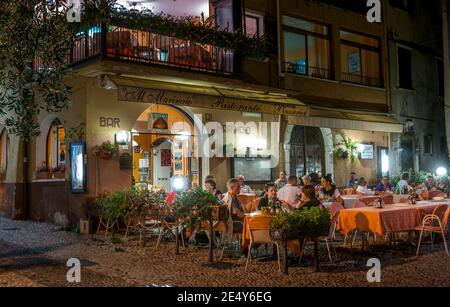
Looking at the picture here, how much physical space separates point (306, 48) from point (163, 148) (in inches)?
247

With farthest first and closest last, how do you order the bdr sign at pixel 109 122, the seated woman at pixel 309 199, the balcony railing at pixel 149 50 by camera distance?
the bdr sign at pixel 109 122 → the balcony railing at pixel 149 50 → the seated woman at pixel 309 199

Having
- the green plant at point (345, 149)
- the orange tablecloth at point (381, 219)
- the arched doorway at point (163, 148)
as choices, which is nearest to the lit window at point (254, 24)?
the arched doorway at point (163, 148)

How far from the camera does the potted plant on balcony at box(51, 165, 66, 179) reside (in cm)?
1484

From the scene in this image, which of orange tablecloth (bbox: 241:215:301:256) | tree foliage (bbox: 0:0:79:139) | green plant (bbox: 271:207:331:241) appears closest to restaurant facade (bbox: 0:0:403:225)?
tree foliage (bbox: 0:0:79:139)

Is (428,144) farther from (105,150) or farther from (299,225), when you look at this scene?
(299,225)

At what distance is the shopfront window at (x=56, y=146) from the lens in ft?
51.6

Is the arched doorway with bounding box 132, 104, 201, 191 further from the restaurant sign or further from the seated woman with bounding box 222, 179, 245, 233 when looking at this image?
the seated woman with bounding box 222, 179, 245, 233

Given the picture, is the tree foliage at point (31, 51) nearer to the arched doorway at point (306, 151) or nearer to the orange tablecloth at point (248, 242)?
the orange tablecloth at point (248, 242)

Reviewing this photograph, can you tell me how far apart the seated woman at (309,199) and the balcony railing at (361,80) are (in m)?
11.6

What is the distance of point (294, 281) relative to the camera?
25.2ft

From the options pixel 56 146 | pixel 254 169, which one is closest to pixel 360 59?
pixel 254 169

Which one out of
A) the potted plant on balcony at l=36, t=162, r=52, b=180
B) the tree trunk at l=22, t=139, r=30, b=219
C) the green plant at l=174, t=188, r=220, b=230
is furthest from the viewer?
the tree trunk at l=22, t=139, r=30, b=219

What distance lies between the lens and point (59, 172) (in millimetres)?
15039

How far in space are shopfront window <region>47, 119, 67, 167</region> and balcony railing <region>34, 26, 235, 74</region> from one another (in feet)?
6.53
